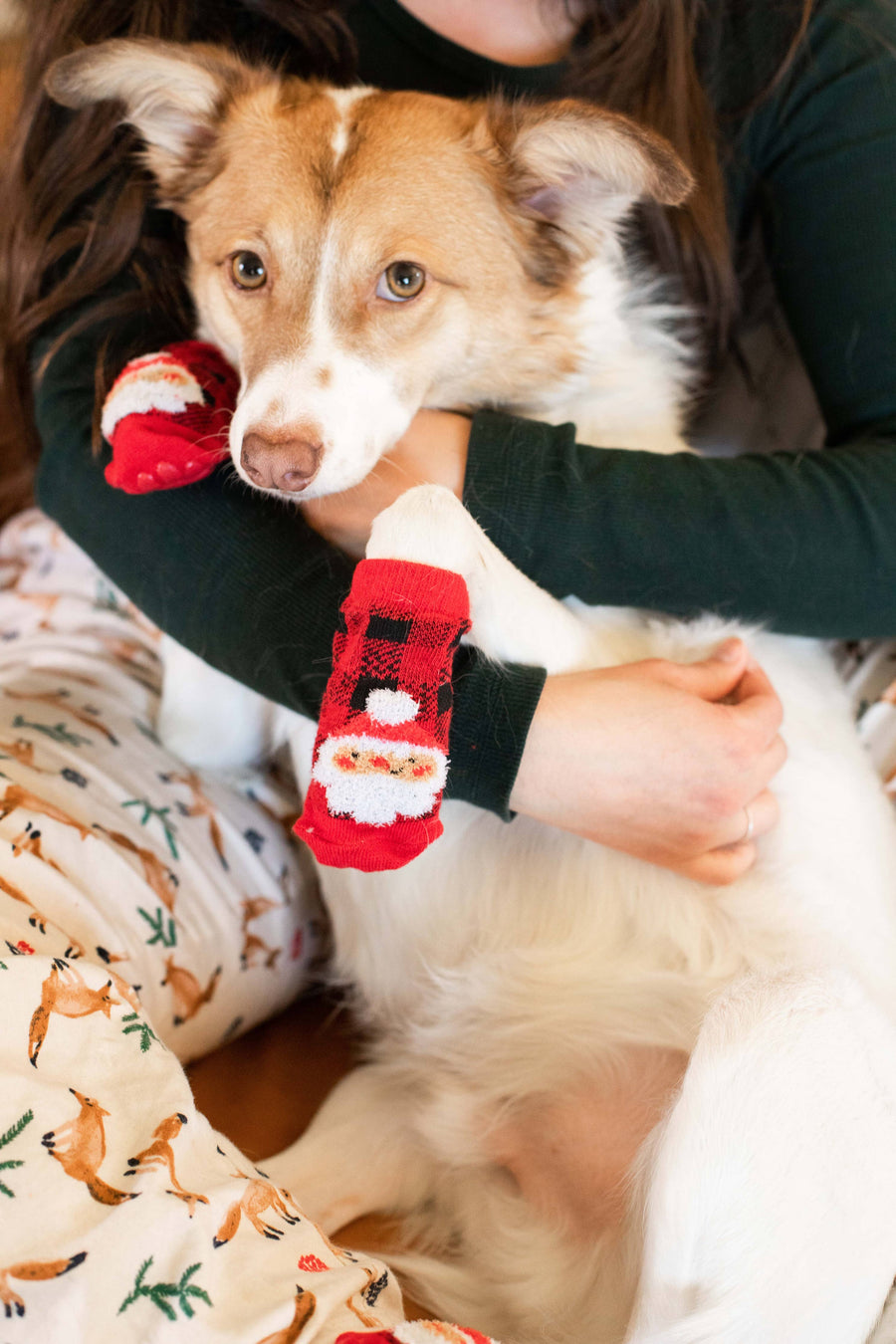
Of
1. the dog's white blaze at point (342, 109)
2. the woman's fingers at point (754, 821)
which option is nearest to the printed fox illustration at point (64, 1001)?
the woman's fingers at point (754, 821)

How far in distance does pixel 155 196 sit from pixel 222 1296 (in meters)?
1.64

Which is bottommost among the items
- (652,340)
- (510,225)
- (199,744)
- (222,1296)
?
(199,744)

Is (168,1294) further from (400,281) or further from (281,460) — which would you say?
(400,281)

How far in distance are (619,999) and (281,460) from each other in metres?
0.86

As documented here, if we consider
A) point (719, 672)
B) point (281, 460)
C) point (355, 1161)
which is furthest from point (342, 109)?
point (355, 1161)

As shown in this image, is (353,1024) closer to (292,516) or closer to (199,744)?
(199,744)

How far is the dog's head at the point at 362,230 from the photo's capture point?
1309 millimetres

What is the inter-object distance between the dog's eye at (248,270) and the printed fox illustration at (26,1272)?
127cm

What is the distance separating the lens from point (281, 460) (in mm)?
1238

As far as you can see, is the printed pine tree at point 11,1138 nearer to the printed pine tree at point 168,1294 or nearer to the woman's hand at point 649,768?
the printed pine tree at point 168,1294

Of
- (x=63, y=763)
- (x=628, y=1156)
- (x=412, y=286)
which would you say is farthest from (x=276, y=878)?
(x=412, y=286)

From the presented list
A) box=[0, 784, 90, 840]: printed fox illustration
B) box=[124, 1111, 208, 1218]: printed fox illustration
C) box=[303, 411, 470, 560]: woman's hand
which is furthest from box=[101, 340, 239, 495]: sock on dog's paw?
box=[124, 1111, 208, 1218]: printed fox illustration

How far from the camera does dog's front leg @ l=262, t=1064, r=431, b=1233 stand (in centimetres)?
152

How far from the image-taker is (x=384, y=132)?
1.42 meters
